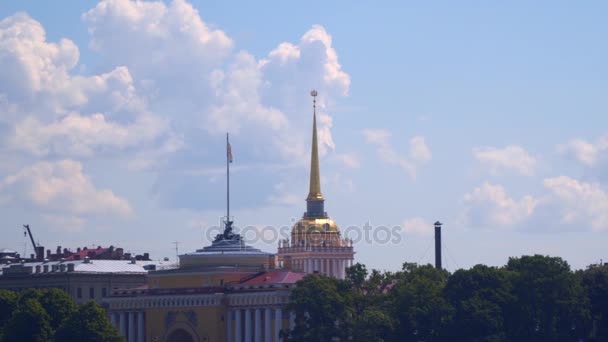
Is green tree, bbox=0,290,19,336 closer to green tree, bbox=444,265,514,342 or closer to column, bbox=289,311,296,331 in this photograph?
column, bbox=289,311,296,331

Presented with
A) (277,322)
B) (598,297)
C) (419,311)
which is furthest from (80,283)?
(598,297)

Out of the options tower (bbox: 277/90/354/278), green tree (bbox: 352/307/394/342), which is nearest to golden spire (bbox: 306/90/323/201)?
tower (bbox: 277/90/354/278)

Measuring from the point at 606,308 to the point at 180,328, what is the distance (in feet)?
102

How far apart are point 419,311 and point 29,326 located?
92.9 ft

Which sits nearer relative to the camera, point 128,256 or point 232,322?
point 232,322

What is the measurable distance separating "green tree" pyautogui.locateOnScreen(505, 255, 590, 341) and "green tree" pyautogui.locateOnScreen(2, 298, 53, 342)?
3300cm

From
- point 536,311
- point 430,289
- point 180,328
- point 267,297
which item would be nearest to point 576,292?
point 536,311

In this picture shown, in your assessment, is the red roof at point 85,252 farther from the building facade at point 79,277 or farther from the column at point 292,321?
the column at point 292,321

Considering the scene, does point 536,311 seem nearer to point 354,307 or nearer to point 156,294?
point 354,307

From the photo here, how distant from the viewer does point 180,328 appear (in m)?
124

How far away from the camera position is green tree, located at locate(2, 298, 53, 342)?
119 m

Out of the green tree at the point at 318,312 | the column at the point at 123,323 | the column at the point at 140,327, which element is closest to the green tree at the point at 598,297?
the green tree at the point at 318,312

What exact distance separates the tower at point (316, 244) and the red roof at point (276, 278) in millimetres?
26255

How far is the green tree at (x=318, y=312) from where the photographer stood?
11319cm
